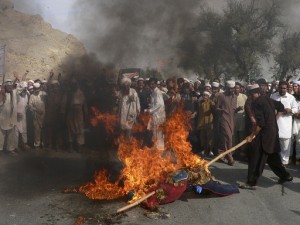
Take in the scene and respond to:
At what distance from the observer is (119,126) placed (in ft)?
30.9

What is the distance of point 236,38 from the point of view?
52.3 feet

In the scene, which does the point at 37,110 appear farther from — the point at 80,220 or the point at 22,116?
the point at 80,220

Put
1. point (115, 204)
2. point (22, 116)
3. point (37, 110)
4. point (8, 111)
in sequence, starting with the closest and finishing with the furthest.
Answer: point (115, 204) → point (8, 111) → point (22, 116) → point (37, 110)

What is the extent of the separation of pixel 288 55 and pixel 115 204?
62.5ft

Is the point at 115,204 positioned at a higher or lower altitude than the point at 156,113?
lower

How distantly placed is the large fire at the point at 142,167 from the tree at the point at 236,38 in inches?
174

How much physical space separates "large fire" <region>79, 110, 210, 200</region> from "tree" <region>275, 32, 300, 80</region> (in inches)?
612

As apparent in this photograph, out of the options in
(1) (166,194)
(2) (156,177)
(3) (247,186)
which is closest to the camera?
(1) (166,194)

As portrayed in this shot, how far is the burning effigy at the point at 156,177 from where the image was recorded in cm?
553

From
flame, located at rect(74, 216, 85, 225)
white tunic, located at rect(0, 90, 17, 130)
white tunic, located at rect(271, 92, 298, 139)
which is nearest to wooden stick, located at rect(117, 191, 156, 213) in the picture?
flame, located at rect(74, 216, 85, 225)

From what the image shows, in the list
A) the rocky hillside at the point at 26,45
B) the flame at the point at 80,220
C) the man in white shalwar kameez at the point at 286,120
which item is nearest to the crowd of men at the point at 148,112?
the man in white shalwar kameez at the point at 286,120

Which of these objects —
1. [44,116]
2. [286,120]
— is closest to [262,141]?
[286,120]

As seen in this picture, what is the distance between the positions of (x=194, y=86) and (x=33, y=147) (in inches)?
199

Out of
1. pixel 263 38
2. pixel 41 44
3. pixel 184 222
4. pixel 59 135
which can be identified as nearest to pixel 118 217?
pixel 184 222
